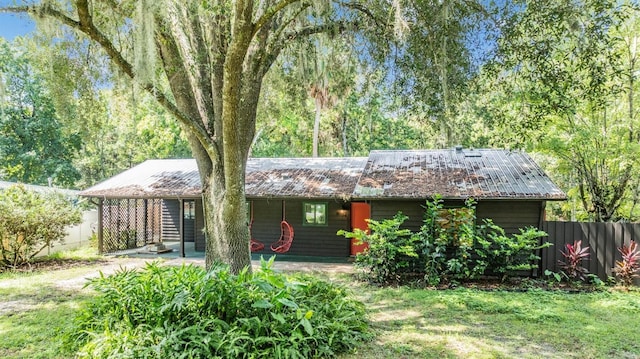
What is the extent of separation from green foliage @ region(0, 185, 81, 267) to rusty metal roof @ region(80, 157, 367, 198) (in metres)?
1.31

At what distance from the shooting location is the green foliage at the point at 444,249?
24.5 ft

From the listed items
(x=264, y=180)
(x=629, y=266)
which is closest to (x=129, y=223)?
(x=264, y=180)

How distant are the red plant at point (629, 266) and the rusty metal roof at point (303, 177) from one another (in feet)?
18.3

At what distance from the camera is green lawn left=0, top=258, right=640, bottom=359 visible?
414cm

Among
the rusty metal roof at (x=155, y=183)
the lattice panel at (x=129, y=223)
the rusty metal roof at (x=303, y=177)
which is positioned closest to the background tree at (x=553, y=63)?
the rusty metal roof at (x=303, y=177)

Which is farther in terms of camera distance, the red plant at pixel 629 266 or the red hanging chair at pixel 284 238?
the red hanging chair at pixel 284 238

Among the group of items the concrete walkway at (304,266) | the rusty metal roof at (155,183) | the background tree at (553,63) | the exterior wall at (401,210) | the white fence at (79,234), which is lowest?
the concrete walkway at (304,266)

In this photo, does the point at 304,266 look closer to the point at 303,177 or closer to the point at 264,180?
the point at 303,177

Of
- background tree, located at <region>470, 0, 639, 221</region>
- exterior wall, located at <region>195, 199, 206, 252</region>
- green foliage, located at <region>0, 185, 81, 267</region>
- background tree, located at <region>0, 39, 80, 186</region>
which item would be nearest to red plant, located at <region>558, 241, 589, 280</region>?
background tree, located at <region>470, 0, 639, 221</region>

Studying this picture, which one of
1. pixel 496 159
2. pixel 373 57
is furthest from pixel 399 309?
pixel 496 159

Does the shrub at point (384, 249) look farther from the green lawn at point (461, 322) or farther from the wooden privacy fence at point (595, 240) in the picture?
the wooden privacy fence at point (595, 240)

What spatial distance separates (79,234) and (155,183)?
3431mm

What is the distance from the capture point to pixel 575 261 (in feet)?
24.5

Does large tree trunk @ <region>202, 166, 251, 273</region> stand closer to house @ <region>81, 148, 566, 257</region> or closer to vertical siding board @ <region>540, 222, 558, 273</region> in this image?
house @ <region>81, 148, 566, 257</region>
